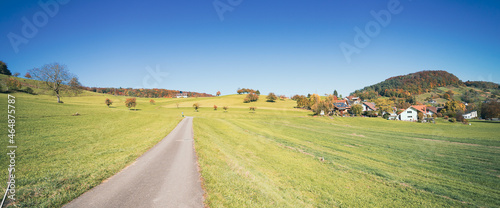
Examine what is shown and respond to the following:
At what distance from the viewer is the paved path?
6.52m

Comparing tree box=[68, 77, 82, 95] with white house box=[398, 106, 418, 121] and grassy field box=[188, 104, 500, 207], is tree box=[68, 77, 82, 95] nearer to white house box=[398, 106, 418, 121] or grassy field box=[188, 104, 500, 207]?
grassy field box=[188, 104, 500, 207]

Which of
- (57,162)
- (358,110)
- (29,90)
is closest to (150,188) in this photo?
(57,162)

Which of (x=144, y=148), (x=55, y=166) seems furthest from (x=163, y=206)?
(x=144, y=148)

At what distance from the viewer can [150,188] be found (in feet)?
25.4

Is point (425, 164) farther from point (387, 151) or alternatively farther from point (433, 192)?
point (433, 192)

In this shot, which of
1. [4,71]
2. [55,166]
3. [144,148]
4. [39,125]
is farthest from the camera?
[4,71]

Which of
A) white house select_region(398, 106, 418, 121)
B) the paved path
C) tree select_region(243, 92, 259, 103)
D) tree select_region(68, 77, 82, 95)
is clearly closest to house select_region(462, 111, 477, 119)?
white house select_region(398, 106, 418, 121)

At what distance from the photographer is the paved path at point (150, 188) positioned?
6.52 m

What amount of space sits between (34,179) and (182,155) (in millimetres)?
7250

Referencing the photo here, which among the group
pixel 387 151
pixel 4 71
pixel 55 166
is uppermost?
pixel 4 71

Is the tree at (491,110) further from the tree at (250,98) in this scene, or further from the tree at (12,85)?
the tree at (12,85)

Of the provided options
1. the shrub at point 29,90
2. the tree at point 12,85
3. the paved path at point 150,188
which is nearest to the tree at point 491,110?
the paved path at point 150,188

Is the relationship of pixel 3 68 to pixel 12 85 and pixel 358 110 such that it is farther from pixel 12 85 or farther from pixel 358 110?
pixel 358 110

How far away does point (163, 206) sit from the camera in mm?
6309
